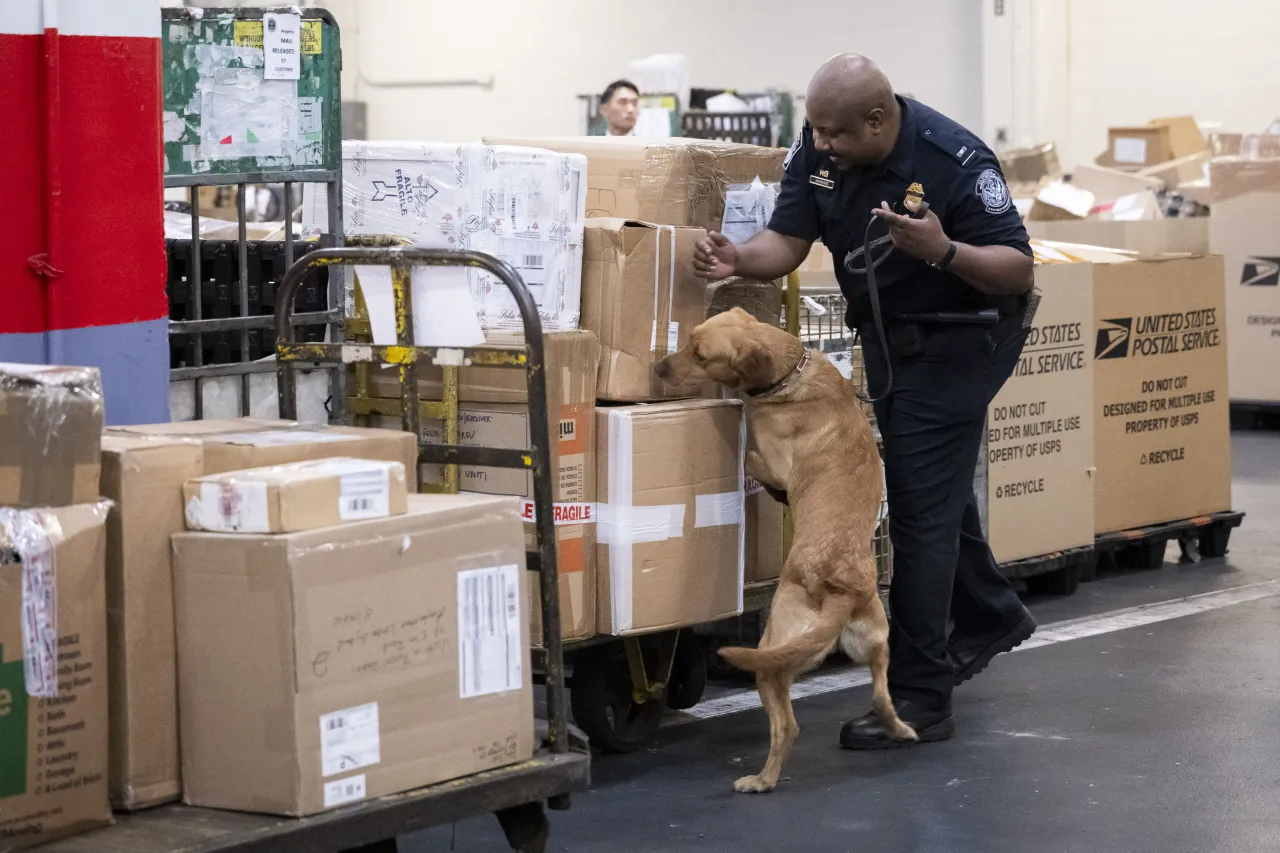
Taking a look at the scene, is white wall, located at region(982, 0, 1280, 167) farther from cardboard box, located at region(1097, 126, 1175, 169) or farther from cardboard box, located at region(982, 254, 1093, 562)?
cardboard box, located at region(982, 254, 1093, 562)

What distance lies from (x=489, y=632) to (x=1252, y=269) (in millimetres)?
8443

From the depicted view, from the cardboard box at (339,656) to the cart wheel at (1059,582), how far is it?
3.71 m

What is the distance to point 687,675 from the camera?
180 inches

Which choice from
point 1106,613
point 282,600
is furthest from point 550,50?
point 282,600

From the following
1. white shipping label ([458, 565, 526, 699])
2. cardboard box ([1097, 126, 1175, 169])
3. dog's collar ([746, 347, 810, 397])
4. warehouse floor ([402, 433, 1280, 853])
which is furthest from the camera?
cardboard box ([1097, 126, 1175, 169])

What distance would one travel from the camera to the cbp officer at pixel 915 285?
4.06 meters

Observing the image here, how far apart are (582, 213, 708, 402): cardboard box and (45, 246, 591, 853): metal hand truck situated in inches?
29.0

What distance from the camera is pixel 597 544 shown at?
12.9ft

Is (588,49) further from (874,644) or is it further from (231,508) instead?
(231,508)

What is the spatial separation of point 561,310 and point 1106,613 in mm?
2828

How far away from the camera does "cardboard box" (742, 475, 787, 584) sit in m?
4.36

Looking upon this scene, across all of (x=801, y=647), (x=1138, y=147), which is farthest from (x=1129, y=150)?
(x=801, y=647)

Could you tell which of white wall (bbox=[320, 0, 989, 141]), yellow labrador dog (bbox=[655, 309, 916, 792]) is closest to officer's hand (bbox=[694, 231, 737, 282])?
yellow labrador dog (bbox=[655, 309, 916, 792])

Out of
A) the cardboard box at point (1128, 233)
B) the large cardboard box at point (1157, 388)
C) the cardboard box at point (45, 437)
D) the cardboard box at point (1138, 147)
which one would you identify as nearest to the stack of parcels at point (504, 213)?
the cardboard box at point (45, 437)
